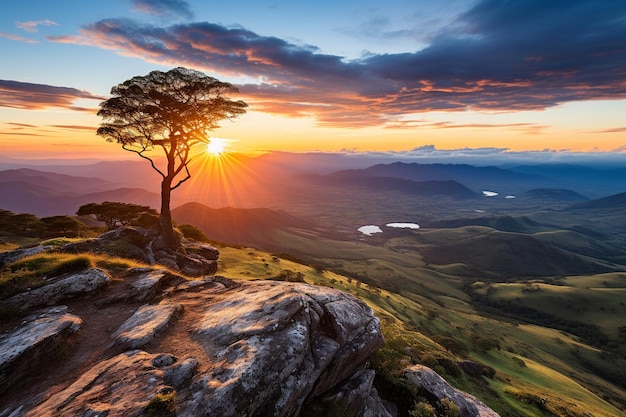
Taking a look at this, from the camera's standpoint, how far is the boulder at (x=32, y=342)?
11602 millimetres

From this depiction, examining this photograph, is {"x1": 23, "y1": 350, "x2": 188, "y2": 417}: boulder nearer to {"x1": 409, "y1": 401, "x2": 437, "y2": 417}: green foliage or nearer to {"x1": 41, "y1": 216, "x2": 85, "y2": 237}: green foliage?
{"x1": 409, "y1": 401, "x2": 437, "y2": 417}: green foliage

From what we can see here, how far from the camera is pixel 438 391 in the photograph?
1792 centimetres

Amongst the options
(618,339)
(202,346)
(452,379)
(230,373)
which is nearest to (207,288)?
(202,346)

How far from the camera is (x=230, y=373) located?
10.9 m

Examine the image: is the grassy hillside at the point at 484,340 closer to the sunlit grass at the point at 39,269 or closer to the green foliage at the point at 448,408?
the sunlit grass at the point at 39,269

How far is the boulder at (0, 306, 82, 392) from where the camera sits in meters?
11.6

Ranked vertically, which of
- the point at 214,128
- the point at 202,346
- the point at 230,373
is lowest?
the point at 202,346

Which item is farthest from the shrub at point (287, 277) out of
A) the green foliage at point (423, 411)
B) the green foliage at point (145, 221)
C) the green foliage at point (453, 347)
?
the green foliage at point (453, 347)

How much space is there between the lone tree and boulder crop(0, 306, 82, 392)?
22399 millimetres

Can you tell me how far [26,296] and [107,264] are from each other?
6726mm

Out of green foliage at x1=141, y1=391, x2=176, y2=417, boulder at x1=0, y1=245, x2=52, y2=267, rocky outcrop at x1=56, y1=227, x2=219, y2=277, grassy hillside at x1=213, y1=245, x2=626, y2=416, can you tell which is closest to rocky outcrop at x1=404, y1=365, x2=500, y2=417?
grassy hillside at x1=213, y1=245, x2=626, y2=416

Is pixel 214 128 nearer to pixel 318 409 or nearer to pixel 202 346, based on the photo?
pixel 202 346

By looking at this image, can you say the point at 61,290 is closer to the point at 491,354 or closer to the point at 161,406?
the point at 161,406

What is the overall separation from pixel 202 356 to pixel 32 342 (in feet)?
24.8
